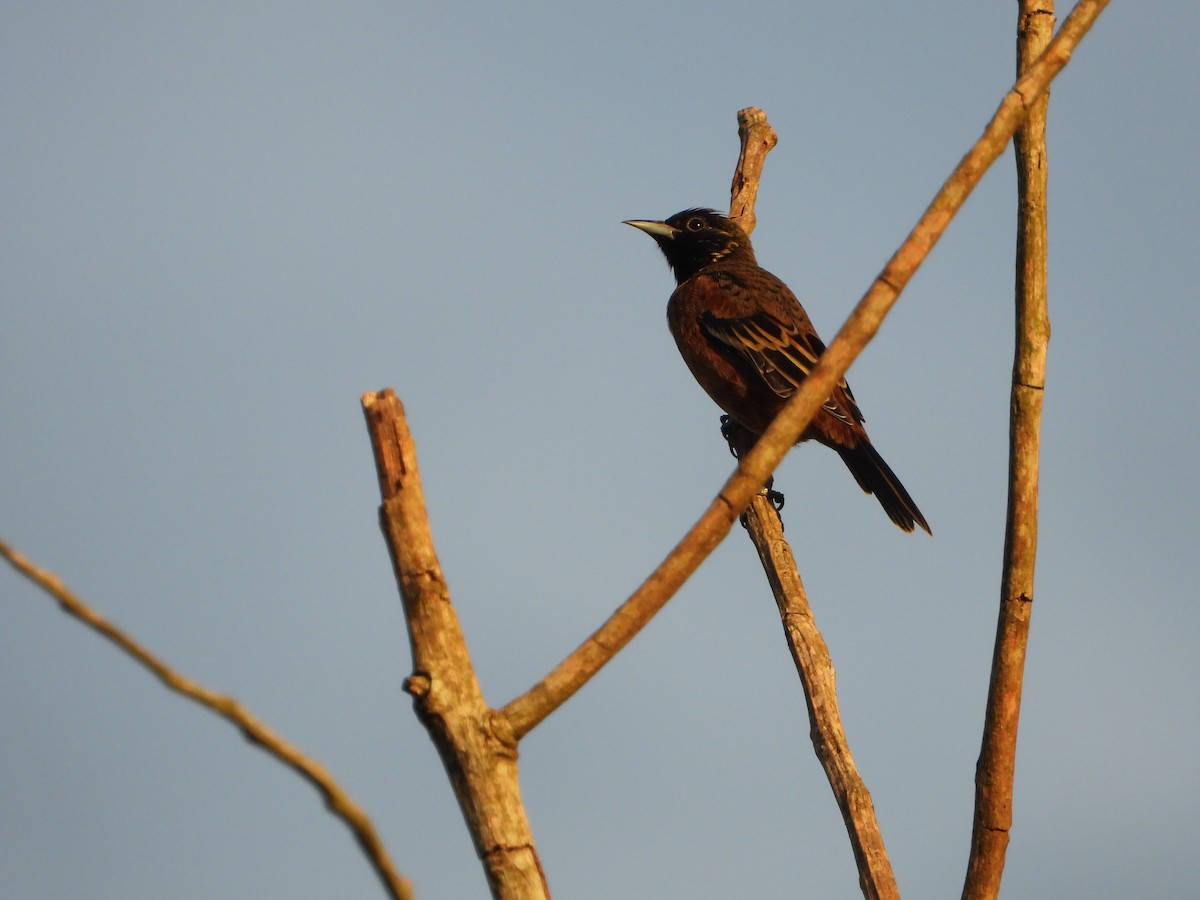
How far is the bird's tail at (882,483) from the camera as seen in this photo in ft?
24.4

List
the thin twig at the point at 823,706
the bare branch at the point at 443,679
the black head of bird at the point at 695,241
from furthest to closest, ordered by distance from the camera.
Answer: the black head of bird at the point at 695,241 < the thin twig at the point at 823,706 < the bare branch at the point at 443,679

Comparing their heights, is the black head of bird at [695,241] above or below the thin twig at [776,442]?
above

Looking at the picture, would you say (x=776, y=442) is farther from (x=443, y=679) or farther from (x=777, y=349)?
(x=777, y=349)

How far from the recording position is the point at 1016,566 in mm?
3402

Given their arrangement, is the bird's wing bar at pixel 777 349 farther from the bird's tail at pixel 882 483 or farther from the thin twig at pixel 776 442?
the thin twig at pixel 776 442

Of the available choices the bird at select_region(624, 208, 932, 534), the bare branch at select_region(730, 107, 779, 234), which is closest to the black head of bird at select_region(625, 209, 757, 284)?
the bird at select_region(624, 208, 932, 534)

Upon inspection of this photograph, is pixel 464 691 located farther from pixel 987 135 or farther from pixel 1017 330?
pixel 1017 330

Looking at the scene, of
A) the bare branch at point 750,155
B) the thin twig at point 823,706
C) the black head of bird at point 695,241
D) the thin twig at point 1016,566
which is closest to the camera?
the thin twig at point 1016,566

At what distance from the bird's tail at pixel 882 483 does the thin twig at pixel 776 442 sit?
483cm

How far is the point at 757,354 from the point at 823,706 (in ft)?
12.0

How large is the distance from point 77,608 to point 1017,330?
8.79ft

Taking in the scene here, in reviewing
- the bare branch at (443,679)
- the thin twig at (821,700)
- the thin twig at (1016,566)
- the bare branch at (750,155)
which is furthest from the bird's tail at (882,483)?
the bare branch at (443,679)

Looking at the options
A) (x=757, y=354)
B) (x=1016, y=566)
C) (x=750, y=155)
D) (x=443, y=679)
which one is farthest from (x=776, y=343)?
(x=443, y=679)

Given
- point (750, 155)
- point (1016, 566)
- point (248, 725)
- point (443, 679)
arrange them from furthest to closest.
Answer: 1. point (750, 155)
2. point (1016, 566)
3. point (443, 679)
4. point (248, 725)
